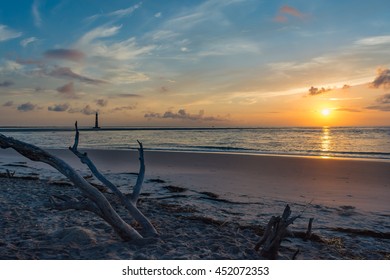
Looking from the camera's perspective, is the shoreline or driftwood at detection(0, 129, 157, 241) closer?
driftwood at detection(0, 129, 157, 241)

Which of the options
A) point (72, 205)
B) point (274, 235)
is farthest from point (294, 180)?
point (72, 205)

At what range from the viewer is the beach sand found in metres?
4.93

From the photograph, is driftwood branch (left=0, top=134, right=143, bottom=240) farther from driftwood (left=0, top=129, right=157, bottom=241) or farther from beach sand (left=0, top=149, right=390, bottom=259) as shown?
beach sand (left=0, top=149, right=390, bottom=259)

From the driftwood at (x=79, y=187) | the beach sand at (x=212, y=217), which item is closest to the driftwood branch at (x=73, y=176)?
the driftwood at (x=79, y=187)

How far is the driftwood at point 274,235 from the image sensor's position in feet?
15.1

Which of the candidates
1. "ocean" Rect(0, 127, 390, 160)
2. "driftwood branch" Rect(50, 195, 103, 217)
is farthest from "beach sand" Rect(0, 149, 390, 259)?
"ocean" Rect(0, 127, 390, 160)

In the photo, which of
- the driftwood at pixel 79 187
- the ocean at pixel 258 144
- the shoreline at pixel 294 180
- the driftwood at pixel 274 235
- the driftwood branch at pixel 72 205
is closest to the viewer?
the driftwood at pixel 274 235

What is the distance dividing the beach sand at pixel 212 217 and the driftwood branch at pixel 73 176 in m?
0.22

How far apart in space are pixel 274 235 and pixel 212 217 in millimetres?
2510

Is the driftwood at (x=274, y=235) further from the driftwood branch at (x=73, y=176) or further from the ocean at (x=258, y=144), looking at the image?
the ocean at (x=258, y=144)

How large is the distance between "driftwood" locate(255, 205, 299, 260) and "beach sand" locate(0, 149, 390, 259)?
0.16 m

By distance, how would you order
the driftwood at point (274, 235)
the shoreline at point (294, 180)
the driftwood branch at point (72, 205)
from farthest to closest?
the shoreline at point (294, 180) → the driftwood branch at point (72, 205) → the driftwood at point (274, 235)

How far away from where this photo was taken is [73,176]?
4.98m

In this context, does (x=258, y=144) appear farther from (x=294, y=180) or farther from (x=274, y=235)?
(x=274, y=235)
